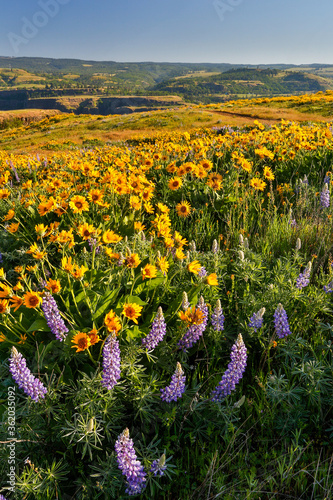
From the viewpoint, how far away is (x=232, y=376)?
184 cm

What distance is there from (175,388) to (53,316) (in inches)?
36.7

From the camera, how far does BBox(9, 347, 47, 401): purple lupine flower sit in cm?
164

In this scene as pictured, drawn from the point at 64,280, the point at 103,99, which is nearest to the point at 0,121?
the point at 64,280

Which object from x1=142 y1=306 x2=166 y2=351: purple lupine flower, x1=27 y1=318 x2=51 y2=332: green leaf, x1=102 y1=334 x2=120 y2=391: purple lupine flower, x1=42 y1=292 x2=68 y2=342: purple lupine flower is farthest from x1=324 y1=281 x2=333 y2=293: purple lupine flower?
x1=27 y1=318 x2=51 y2=332: green leaf

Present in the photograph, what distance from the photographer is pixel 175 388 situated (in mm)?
1809

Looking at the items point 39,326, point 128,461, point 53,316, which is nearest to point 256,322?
point 128,461

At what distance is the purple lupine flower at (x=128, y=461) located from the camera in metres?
1.46

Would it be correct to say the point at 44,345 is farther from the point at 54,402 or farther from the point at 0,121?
the point at 0,121

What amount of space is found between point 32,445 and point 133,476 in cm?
70

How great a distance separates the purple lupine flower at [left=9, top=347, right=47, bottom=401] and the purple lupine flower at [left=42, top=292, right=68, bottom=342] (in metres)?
0.28

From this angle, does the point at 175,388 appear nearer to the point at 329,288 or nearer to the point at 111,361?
the point at 111,361

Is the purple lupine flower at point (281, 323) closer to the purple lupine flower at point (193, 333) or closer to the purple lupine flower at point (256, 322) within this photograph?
the purple lupine flower at point (256, 322)

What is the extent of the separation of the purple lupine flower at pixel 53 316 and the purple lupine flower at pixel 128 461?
0.80 meters

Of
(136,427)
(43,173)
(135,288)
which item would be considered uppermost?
(43,173)
